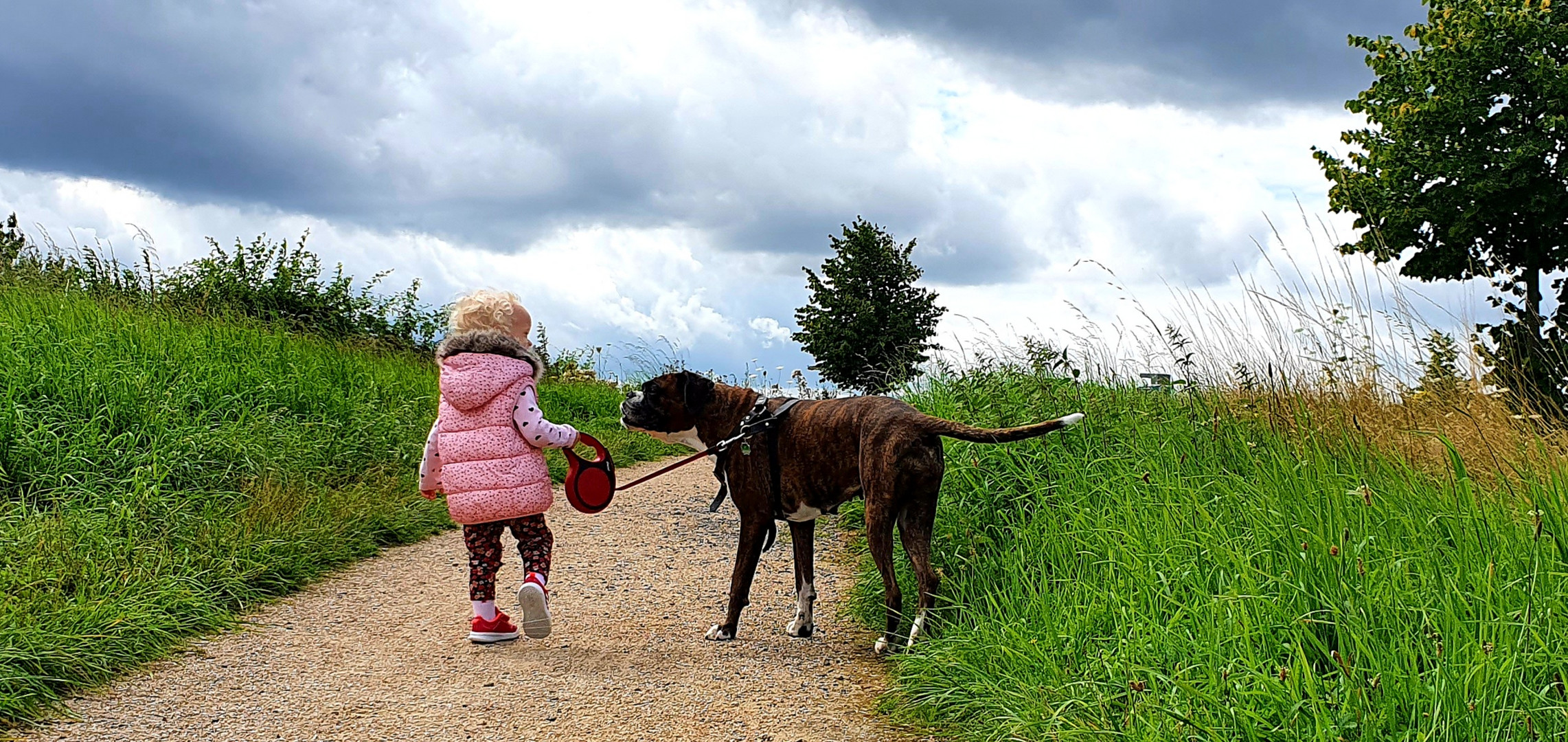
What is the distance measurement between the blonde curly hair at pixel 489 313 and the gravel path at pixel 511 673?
1.62m

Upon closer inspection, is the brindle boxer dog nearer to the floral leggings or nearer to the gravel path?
the gravel path

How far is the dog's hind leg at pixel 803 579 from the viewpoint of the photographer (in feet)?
17.1

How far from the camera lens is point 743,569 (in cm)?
522

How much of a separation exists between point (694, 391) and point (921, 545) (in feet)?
4.65

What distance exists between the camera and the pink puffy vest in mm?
5363

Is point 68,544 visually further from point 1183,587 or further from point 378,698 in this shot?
point 1183,587

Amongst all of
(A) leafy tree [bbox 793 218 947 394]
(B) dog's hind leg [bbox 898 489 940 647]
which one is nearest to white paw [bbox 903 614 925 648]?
(B) dog's hind leg [bbox 898 489 940 647]

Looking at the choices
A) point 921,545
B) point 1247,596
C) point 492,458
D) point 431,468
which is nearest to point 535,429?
point 492,458

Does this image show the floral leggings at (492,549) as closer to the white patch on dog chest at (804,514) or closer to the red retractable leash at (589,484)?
the red retractable leash at (589,484)

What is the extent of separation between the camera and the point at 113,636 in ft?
16.6

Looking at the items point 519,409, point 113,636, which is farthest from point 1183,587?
point 113,636

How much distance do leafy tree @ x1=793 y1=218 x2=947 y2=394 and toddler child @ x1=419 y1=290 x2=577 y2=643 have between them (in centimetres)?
2539

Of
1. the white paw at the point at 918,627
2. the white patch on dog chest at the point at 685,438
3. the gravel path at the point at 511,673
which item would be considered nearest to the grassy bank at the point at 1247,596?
the white paw at the point at 918,627

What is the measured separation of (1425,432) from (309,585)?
6098 millimetres
